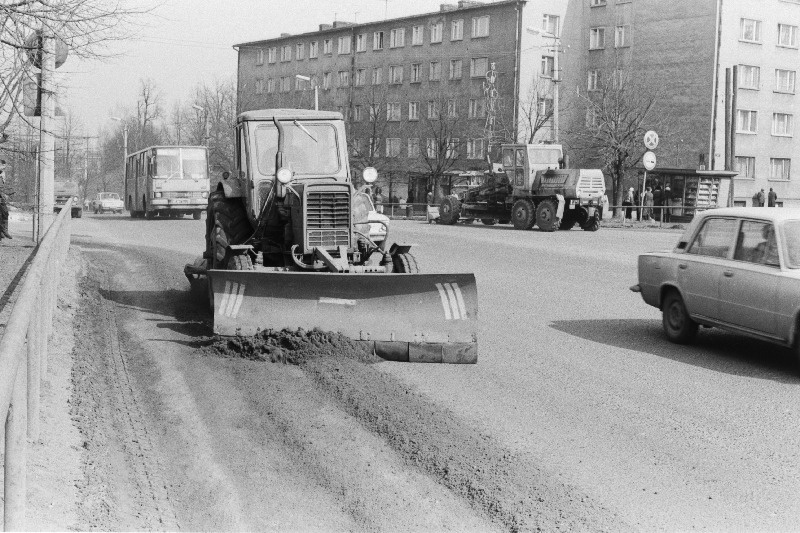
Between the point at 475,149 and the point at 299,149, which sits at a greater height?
the point at 475,149

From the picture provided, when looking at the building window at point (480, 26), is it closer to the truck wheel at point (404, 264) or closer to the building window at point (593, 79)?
the building window at point (593, 79)

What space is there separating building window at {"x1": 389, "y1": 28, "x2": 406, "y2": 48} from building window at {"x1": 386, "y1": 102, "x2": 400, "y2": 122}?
15.4ft

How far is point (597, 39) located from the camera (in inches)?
2635

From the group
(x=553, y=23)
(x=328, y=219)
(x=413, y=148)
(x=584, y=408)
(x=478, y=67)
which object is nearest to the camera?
(x=584, y=408)

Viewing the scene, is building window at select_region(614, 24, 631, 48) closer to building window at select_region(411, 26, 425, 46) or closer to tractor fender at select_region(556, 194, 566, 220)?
building window at select_region(411, 26, 425, 46)

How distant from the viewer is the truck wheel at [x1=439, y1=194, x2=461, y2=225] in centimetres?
4034

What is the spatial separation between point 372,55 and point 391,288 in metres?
70.1

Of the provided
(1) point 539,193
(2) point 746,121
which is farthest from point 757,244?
(2) point 746,121

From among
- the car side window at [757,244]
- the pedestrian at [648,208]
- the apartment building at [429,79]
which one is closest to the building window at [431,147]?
the apartment building at [429,79]

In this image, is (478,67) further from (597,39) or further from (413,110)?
(597,39)

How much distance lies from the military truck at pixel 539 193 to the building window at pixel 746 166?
92.0ft

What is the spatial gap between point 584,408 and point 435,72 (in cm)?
6629

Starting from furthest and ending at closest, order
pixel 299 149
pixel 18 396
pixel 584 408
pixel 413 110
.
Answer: pixel 413 110
pixel 299 149
pixel 584 408
pixel 18 396

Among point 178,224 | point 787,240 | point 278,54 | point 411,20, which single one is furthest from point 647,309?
point 278,54
